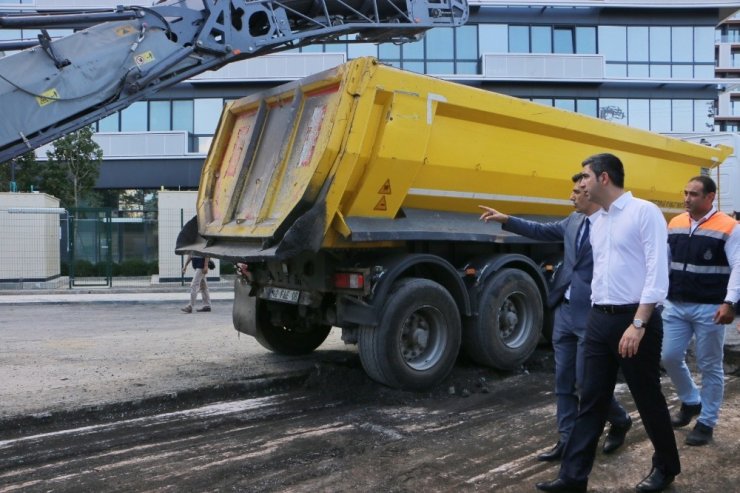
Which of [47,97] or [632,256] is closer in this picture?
[632,256]

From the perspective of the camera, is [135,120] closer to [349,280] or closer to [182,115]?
[182,115]

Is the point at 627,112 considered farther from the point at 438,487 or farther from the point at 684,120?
the point at 438,487

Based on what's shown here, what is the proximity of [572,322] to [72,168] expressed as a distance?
852 inches

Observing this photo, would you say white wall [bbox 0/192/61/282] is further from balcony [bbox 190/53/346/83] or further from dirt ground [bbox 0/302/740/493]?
dirt ground [bbox 0/302/740/493]

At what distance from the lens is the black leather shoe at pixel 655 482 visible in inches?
152

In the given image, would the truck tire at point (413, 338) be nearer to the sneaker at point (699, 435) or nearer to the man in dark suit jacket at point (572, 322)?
the man in dark suit jacket at point (572, 322)

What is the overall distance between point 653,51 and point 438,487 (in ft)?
95.6

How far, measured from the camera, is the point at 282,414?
5617 millimetres

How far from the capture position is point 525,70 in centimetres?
2750

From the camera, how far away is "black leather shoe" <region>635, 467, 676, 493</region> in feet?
12.6

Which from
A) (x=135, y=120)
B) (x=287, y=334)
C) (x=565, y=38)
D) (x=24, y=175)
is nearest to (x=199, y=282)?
(x=287, y=334)

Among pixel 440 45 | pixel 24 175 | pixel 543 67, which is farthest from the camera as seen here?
pixel 440 45

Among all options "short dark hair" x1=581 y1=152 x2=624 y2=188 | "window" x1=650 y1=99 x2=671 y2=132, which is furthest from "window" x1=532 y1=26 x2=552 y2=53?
"short dark hair" x1=581 y1=152 x2=624 y2=188

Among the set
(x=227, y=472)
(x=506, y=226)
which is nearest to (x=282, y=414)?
(x=227, y=472)
